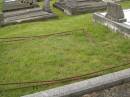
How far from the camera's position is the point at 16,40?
9.66 metres

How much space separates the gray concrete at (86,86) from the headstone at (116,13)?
14.6 feet

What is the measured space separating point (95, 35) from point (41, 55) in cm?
247

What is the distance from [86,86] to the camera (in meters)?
5.14

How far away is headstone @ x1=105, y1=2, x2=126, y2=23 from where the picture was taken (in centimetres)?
953

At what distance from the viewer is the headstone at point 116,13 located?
375 inches

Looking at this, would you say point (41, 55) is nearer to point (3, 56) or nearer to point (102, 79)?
point (3, 56)

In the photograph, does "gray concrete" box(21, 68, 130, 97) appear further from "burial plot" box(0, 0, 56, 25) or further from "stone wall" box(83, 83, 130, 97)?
"burial plot" box(0, 0, 56, 25)

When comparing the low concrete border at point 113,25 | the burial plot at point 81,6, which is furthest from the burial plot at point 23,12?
the low concrete border at point 113,25

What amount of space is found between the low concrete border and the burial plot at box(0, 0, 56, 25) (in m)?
3.38

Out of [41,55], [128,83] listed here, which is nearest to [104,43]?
[41,55]

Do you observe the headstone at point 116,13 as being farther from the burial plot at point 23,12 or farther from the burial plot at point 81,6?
the burial plot at point 23,12

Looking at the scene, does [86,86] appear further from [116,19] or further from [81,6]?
[81,6]

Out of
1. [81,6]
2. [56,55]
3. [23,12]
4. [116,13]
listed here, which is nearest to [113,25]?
[116,13]

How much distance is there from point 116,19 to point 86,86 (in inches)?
202
